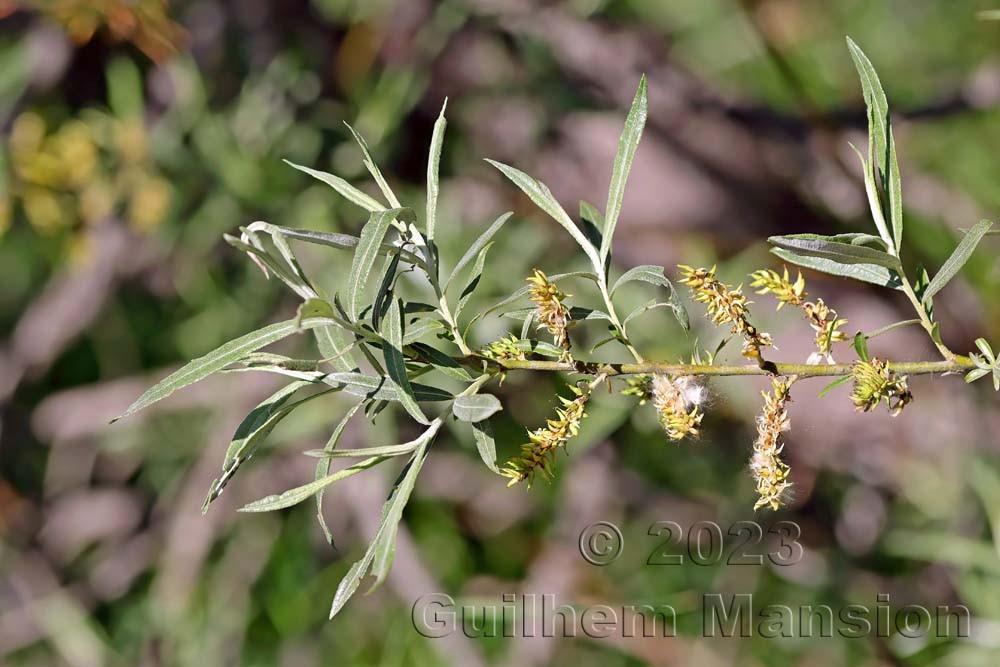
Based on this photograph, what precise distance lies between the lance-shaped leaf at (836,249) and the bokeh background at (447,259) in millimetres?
869

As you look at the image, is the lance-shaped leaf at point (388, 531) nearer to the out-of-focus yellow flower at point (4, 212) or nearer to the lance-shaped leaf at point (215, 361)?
the lance-shaped leaf at point (215, 361)

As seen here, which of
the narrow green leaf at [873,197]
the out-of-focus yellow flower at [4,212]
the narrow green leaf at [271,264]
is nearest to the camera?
the narrow green leaf at [271,264]

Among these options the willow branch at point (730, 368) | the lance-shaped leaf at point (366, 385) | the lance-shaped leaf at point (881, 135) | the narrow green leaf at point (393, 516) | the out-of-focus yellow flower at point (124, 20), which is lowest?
the out-of-focus yellow flower at point (124, 20)

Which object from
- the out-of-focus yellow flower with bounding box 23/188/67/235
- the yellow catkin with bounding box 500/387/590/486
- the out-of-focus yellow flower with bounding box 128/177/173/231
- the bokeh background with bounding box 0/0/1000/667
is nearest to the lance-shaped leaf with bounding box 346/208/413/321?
the yellow catkin with bounding box 500/387/590/486

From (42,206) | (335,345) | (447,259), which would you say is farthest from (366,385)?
(42,206)

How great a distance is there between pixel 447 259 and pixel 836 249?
95cm

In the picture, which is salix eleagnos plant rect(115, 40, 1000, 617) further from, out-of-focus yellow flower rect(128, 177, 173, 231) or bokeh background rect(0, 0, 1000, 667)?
out-of-focus yellow flower rect(128, 177, 173, 231)

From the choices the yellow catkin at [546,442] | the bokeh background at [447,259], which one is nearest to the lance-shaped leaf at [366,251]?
the yellow catkin at [546,442]

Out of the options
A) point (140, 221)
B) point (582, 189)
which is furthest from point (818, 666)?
point (140, 221)

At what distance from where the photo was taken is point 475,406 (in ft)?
1.44

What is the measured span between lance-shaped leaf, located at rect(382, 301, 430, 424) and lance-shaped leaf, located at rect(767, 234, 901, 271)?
0.18m

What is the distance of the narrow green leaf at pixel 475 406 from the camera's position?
425mm

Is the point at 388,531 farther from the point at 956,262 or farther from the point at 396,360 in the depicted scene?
the point at 956,262

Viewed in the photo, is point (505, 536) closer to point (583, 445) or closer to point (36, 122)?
point (583, 445)
